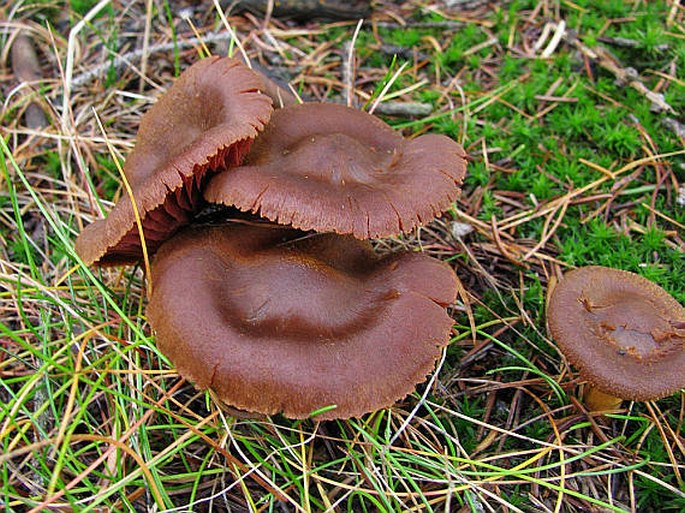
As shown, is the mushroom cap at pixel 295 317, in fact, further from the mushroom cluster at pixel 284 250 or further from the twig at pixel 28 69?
the twig at pixel 28 69

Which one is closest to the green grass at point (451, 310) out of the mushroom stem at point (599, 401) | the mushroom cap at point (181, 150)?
the mushroom stem at point (599, 401)

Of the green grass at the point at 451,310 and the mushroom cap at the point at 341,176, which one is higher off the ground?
the mushroom cap at the point at 341,176

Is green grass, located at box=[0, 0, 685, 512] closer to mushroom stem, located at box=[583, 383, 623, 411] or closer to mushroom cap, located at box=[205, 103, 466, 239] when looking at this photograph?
mushroom stem, located at box=[583, 383, 623, 411]

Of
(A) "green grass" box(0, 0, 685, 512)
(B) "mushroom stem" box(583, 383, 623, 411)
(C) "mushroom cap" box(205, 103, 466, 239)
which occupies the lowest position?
(B) "mushroom stem" box(583, 383, 623, 411)

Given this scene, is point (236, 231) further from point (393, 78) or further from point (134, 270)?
point (393, 78)

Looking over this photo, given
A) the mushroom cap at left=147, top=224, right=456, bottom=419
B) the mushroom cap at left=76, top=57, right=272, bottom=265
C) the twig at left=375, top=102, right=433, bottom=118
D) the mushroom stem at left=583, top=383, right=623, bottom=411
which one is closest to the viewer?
the mushroom cap at left=147, top=224, right=456, bottom=419

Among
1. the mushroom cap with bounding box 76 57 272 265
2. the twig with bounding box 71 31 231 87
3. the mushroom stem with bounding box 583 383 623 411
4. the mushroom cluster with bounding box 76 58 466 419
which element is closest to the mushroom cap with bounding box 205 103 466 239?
the mushroom cluster with bounding box 76 58 466 419
